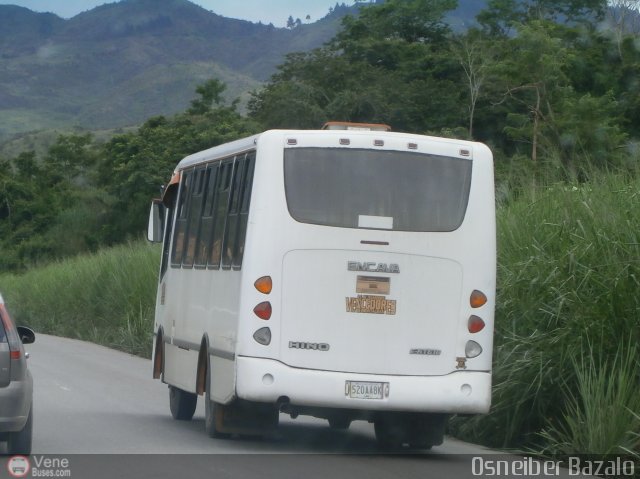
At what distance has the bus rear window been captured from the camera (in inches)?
424

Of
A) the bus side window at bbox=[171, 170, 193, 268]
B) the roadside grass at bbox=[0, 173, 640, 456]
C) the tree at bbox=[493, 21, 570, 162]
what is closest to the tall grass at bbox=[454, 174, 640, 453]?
the roadside grass at bbox=[0, 173, 640, 456]

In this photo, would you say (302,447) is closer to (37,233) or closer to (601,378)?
(601,378)

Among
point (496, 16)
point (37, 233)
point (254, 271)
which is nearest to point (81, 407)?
point (254, 271)

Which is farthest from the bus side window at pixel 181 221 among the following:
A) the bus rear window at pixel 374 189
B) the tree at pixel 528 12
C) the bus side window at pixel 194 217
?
the tree at pixel 528 12

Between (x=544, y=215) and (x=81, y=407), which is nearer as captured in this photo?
(x=544, y=215)

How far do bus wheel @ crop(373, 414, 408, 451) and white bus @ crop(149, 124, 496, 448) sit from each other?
43cm

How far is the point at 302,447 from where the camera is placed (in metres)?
11.7

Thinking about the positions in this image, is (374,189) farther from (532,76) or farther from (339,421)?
(532,76)

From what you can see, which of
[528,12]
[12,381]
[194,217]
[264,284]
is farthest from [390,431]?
[528,12]

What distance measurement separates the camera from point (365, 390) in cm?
1045

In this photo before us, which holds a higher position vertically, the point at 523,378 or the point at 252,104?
the point at 252,104

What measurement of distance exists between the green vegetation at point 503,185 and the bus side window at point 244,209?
9.87ft

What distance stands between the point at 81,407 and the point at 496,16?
4857cm

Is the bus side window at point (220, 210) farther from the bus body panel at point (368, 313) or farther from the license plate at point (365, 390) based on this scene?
the license plate at point (365, 390)
